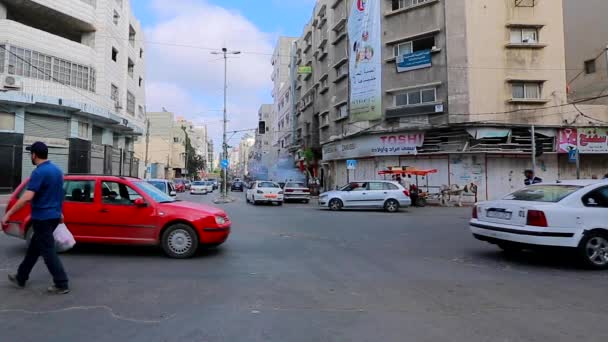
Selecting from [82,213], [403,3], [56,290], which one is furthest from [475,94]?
[56,290]

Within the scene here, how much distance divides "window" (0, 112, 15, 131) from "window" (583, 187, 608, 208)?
31.1 metres

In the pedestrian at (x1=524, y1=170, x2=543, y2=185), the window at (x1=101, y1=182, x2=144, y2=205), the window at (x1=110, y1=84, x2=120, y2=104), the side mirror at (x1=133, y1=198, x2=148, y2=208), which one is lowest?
the side mirror at (x1=133, y1=198, x2=148, y2=208)

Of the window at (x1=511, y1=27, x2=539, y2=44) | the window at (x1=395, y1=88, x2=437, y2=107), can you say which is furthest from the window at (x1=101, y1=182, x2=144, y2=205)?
the window at (x1=511, y1=27, x2=539, y2=44)

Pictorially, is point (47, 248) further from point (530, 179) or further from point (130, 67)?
point (130, 67)

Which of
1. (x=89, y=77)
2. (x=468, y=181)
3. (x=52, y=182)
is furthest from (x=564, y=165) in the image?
(x=89, y=77)

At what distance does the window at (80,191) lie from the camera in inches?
279

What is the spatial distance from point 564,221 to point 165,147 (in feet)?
235

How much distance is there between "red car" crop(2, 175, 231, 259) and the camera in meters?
6.87

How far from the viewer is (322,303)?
14.9 feet

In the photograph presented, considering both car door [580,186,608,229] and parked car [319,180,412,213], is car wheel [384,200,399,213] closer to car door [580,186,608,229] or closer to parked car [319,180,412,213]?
parked car [319,180,412,213]

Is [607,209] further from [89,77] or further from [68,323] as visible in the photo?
[89,77]

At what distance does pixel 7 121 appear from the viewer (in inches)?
1016

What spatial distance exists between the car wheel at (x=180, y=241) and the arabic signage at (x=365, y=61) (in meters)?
22.2

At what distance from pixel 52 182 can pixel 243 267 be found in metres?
2.98
